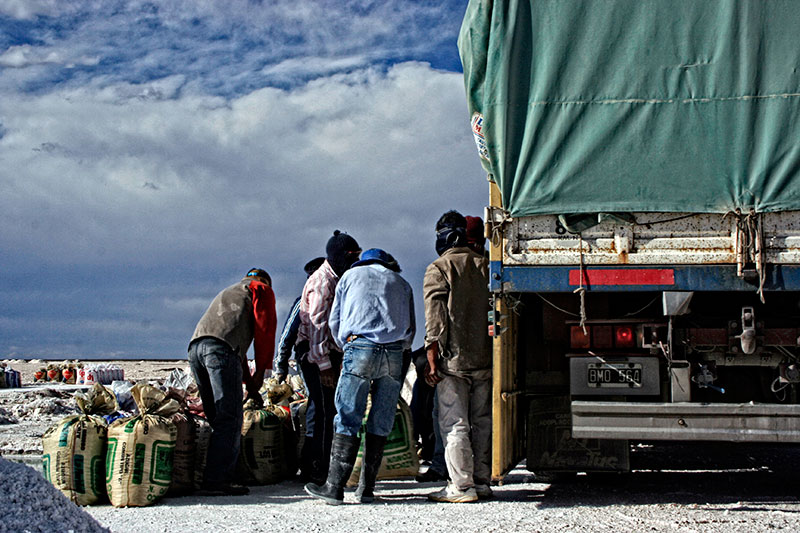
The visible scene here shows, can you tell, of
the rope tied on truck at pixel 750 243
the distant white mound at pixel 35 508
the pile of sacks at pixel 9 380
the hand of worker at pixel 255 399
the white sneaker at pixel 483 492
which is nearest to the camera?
the distant white mound at pixel 35 508

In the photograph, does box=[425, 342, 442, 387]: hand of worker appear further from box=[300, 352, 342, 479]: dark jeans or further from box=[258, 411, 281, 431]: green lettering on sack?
box=[258, 411, 281, 431]: green lettering on sack

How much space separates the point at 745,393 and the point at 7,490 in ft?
15.0

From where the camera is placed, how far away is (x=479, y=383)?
20.6 feet

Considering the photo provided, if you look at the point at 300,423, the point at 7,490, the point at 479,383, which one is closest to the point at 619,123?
the point at 479,383

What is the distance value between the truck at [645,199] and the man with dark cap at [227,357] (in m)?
1.90

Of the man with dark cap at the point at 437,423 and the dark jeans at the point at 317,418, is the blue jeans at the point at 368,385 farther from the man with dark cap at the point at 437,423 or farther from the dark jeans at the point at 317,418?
the dark jeans at the point at 317,418

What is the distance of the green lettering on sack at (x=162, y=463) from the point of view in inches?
238

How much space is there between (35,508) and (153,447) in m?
1.77

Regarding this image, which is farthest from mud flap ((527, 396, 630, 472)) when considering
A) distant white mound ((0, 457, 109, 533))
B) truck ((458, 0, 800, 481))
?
distant white mound ((0, 457, 109, 533))

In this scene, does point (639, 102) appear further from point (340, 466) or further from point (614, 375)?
point (340, 466)

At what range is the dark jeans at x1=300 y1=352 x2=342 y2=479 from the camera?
7.05 metres

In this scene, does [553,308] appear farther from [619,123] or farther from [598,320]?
[619,123]

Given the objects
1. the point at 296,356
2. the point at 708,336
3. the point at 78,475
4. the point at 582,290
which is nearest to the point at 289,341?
the point at 296,356

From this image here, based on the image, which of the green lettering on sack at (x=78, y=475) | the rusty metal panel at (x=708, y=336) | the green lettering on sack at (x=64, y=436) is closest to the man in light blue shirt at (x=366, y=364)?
the green lettering on sack at (x=78, y=475)
